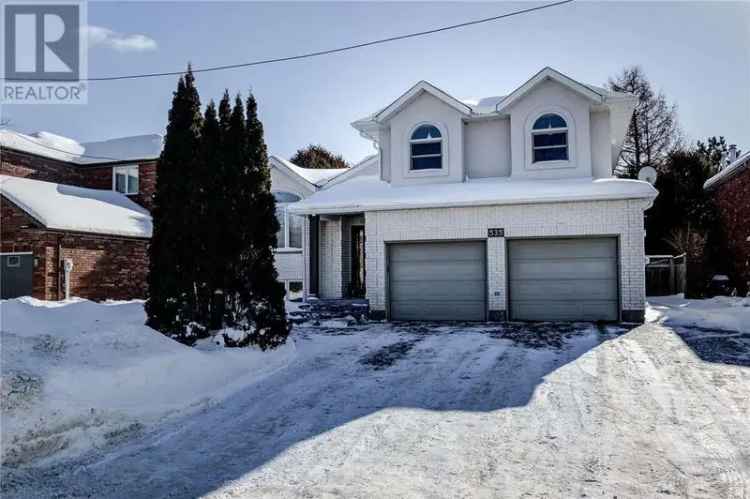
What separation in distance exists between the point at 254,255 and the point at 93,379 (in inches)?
135

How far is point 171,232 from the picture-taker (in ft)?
27.0

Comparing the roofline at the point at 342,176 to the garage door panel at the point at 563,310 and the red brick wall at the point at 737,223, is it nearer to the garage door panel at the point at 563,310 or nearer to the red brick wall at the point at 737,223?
the garage door panel at the point at 563,310

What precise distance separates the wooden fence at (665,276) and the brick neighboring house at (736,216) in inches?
68.5

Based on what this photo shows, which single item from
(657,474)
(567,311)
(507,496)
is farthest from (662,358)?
(507,496)

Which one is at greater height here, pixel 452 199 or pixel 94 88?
pixel 94 88

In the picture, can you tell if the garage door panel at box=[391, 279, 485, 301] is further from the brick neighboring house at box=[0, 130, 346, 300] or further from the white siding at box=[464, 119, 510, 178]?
the brick neighboring house at box=[0, 130, 346, 300]

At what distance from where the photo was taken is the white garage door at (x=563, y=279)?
38.9 feet

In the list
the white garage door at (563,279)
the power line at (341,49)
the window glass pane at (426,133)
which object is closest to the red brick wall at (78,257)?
the power line at (341,49)

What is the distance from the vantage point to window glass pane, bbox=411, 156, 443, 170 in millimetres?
14078

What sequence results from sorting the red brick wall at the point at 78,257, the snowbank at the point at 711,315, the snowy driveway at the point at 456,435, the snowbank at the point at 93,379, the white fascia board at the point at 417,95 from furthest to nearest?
the red brick wall at the point at 78,257 < the white fascia board at the point at 417,95 < the snowbank at the point at 711,315 < the snowbank at the point at 93,379 < the snowy driveway at the point at 456,435

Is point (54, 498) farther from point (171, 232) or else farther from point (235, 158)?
point (235, 158)

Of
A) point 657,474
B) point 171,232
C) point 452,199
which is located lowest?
point 657,474

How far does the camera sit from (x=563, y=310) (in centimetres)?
1202

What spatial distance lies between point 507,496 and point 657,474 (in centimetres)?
130
